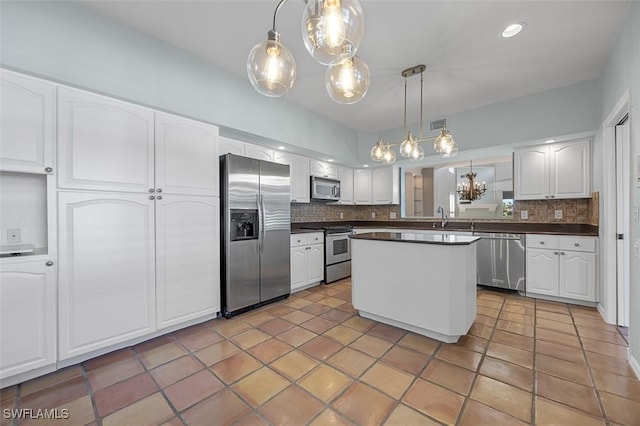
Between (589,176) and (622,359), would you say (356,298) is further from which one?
(589,176)

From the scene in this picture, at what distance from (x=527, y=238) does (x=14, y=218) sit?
17.2 feet

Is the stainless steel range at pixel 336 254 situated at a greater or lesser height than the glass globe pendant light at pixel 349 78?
lesser

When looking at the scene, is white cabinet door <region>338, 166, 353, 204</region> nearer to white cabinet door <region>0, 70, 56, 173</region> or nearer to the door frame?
the door frame

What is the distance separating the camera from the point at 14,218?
1.88 metres

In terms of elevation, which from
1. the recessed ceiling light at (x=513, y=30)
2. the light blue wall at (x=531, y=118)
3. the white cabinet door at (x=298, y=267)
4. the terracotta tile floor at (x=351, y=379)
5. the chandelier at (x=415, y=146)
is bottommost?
the terracotta tile floor at (x=351, y=379)

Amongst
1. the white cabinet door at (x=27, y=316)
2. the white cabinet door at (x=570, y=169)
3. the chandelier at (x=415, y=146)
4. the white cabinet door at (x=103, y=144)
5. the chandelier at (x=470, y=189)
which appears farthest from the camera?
the chandelier at (x=470, y=189)

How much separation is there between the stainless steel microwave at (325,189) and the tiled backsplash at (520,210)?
1.40 feet

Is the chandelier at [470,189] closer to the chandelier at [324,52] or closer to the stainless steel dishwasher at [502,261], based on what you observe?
the stainless steel dishwasher at [502,261]

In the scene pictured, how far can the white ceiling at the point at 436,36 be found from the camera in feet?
6.68

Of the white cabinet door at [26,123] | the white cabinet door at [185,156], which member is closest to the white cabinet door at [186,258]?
the white cabinet door at [185,156]

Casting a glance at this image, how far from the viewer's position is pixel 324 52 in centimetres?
117

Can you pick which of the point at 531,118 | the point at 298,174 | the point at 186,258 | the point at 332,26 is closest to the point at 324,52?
→ the point at 332,26

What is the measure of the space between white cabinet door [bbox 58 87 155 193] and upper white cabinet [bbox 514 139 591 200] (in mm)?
4594

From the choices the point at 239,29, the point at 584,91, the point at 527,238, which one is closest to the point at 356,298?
the point at 527,238
